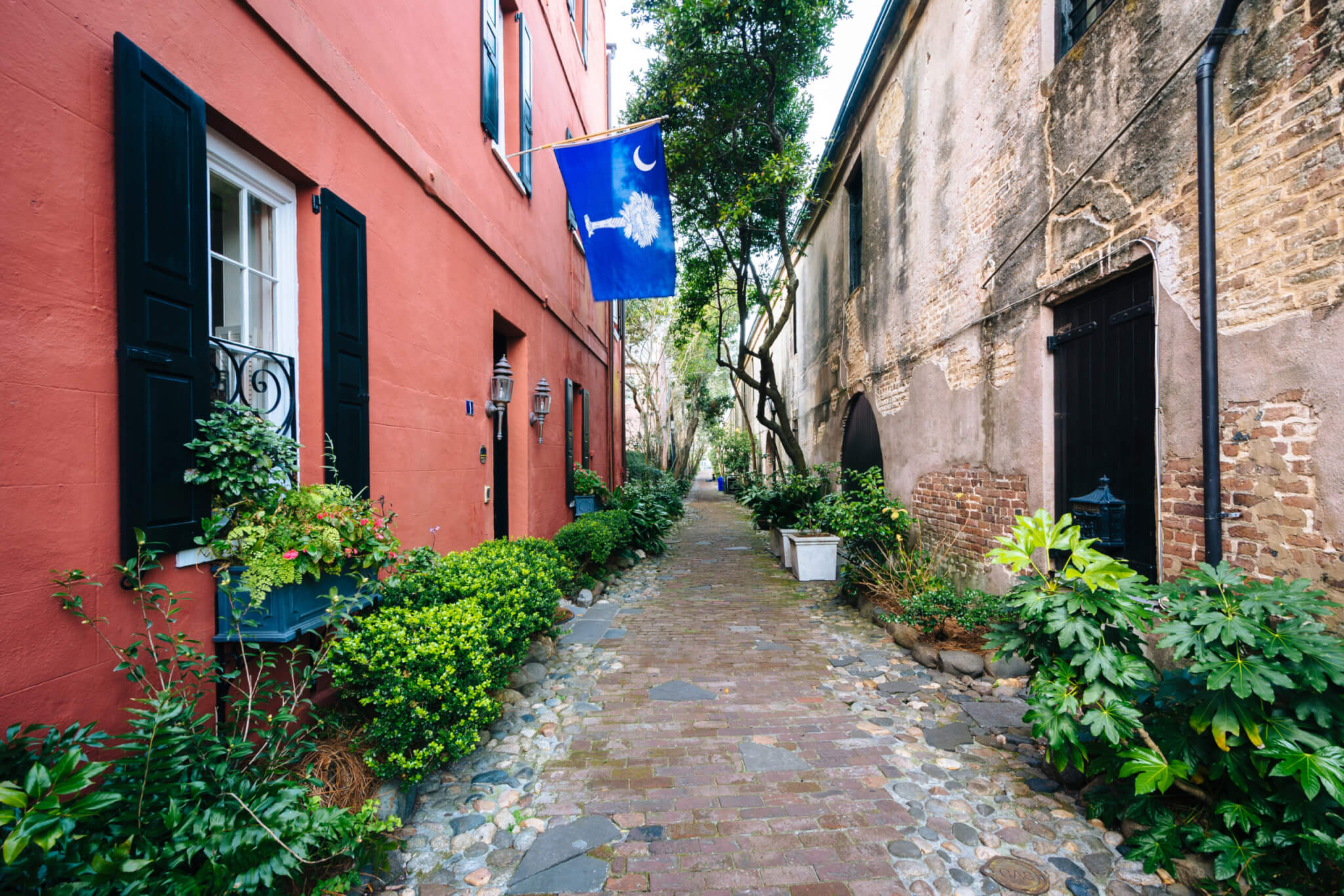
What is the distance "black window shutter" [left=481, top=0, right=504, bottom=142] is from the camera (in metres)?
5.33

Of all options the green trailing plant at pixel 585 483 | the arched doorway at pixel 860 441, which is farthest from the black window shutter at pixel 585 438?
the arched doorway at pixel 860 441

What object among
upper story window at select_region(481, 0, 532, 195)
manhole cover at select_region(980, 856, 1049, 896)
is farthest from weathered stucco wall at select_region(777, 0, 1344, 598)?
upper story window at select_region(481, 0, 532, 195)

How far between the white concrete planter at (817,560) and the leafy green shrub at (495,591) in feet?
13.7

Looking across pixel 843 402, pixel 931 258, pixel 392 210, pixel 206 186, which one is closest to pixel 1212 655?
pixel 206 186

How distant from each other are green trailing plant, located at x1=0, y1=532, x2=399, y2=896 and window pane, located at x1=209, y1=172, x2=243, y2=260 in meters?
1.53

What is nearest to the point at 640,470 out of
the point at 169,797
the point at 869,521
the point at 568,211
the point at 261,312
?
the point at 568,211

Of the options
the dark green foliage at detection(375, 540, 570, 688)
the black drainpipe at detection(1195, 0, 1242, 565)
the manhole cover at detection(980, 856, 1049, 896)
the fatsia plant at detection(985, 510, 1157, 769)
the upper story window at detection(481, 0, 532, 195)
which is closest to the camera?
the manhole cover at detection(980, 856, 1049, 896)

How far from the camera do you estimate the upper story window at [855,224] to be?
9.27 m

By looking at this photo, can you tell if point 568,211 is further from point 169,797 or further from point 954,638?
point 169,797

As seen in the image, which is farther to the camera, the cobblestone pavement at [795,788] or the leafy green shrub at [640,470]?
the leafy green shrub at [640,470]

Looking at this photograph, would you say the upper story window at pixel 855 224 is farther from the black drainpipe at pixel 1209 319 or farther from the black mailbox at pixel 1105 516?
the black mailbox at pixel 1105 516

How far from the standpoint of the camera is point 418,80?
4.13 m

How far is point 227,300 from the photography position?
8.99ft

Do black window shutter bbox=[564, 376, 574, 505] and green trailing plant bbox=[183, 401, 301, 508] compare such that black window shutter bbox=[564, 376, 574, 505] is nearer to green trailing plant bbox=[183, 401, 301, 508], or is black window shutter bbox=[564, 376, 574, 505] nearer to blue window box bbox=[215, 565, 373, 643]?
green trailing plant bbox=[183, 401, 301, 508]
